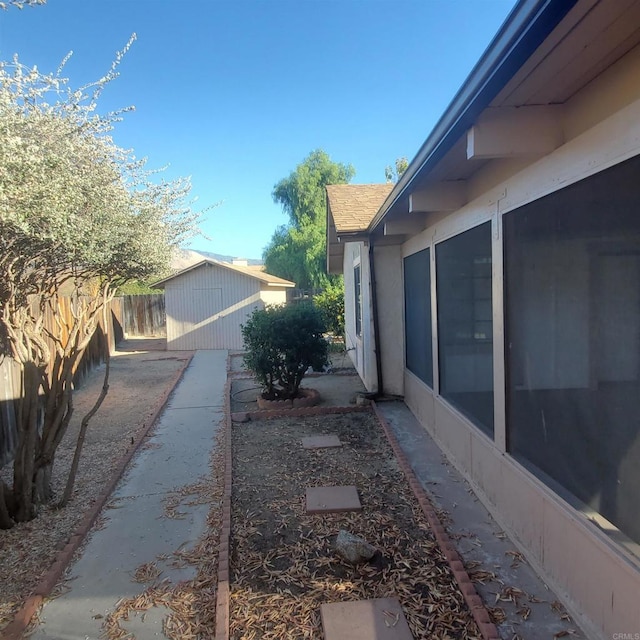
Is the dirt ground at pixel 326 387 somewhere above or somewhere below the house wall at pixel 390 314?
below

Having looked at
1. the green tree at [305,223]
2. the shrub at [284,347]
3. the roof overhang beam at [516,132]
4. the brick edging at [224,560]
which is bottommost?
the brick edging at [224,560]

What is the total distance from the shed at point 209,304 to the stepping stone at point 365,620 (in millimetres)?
15544

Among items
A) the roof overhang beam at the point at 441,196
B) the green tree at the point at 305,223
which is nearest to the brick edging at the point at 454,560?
the roof overhang beam at the point at 441,196

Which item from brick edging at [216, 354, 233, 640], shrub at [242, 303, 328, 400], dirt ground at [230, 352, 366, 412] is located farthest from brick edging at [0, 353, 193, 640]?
dirt ground at [230, 352, 366, 412]

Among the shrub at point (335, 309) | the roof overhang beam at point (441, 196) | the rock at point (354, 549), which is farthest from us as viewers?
the shrub at point (335, 309)

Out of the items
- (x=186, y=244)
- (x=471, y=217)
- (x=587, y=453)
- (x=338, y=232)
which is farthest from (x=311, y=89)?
(x=587, y=453)

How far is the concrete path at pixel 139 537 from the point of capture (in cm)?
273

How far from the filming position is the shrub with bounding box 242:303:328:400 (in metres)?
7.97

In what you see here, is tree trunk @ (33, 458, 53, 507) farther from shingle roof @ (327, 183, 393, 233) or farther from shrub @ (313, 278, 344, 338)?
shrub @ (313, 278, 344, 338)

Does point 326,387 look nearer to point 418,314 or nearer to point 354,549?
point 418,314

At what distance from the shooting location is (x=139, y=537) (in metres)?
3.75

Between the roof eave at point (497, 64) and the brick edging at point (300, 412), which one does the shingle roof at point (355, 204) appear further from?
the roof eave at point (497, 64)

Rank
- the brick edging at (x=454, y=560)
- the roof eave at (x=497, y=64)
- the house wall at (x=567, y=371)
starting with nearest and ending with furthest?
the roof eave at (x=497, y=64), the house wall at (x=567, y=371), the brick edging at (x=454, y=560)

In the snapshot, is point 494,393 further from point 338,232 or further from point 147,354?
point 147,354
